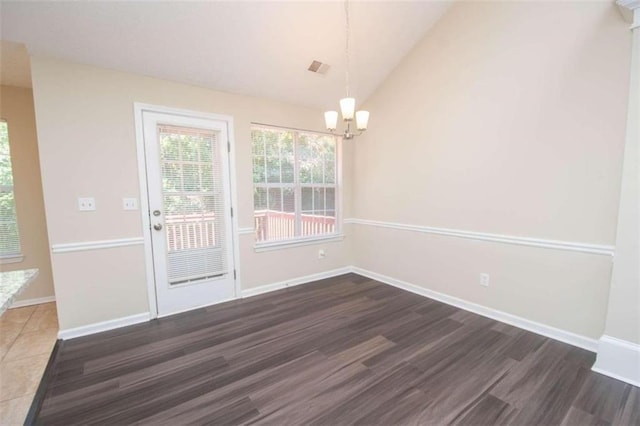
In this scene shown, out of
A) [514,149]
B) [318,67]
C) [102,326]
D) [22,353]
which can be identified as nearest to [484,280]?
[514,149]

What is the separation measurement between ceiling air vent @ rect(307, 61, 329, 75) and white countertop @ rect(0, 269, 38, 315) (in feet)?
9.75

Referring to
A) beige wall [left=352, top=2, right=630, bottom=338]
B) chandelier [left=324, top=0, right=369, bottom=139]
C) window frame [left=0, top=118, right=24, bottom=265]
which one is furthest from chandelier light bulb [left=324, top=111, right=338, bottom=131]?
window frame [left=0, top=118, right=24, bottom=265]

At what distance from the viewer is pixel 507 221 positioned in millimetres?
2775

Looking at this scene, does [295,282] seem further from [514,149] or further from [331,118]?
[514,149]

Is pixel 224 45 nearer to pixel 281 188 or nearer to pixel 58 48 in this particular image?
pixel 58 48

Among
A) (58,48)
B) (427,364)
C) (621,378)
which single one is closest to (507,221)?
(621,378)

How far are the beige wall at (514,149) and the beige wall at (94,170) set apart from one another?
2530 mm

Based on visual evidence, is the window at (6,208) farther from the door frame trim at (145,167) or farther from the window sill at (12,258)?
the door frame trim at (145,167)

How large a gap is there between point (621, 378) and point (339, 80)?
370cm

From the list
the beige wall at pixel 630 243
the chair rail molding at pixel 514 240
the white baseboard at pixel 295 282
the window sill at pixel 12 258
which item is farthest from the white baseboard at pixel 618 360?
the window sill at pixel 12 258

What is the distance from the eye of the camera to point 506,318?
9.30 feet

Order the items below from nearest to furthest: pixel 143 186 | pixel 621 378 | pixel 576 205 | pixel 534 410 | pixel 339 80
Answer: pixel 534 410 < pixel 621 378 < pixel 576 205 < pixel 143 186 < pixel 339 80

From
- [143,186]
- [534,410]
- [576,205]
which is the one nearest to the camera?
[534,410]

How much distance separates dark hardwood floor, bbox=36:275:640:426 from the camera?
1.74 m
